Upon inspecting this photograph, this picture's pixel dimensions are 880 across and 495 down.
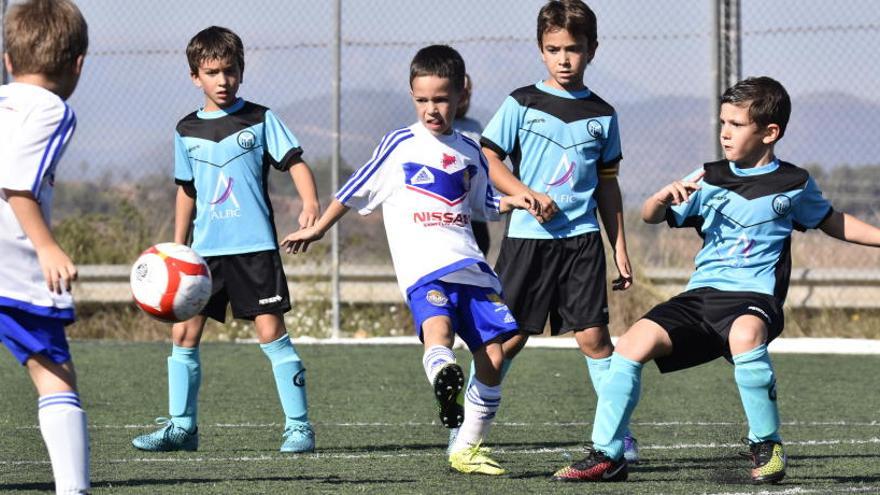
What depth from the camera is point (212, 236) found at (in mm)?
6438

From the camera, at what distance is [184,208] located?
6.63 meters

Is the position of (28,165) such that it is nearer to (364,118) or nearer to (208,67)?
(208,67)

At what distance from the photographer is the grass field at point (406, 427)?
5.26 meters

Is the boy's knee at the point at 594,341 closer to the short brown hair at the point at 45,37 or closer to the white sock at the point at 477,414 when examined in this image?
the white sock at the point at 477,414

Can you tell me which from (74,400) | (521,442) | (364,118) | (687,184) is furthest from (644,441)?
(364,118)

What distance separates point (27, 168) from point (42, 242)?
0.70 ft

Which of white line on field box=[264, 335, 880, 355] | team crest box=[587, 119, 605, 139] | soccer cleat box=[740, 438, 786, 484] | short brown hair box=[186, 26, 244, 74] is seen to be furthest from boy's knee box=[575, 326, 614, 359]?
white line on field box=[264, 335, 880, 355]

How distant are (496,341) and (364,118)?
877 centimetres

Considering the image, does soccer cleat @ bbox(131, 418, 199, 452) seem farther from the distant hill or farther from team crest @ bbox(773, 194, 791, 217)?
the distant hill

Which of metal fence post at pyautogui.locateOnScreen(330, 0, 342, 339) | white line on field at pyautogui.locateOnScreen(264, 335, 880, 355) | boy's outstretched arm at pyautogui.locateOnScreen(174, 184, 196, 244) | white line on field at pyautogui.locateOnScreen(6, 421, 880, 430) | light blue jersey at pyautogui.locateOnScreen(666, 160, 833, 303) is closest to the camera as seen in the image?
light blue jersey at pyautogui.locateOnScreen(666, 160, 833, 303)

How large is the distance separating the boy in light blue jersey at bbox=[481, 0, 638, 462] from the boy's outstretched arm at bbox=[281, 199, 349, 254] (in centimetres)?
76

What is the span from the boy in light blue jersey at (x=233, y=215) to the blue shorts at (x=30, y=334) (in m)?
2.10

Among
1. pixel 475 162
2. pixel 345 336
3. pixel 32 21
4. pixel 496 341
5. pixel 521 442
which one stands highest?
pixel 32 21

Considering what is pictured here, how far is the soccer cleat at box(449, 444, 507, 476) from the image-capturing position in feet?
17.9
